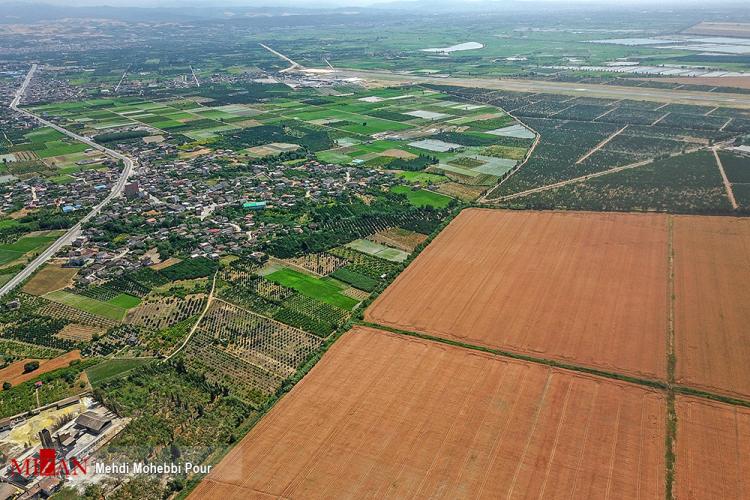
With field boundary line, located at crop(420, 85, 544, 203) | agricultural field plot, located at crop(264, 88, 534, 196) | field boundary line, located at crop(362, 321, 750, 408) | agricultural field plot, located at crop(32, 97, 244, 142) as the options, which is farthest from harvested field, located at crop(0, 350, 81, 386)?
agricultural field plot, located at crop(32, 97, 244, 142)

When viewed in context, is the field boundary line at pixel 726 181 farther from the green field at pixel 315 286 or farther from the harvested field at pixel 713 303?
the green field at pixel 315 286

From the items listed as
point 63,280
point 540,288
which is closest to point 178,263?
point 63,280

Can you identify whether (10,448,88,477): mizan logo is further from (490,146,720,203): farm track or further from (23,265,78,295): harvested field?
(490,146,720,203): farm track

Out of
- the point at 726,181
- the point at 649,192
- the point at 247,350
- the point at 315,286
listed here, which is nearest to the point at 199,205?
the point at 315,286

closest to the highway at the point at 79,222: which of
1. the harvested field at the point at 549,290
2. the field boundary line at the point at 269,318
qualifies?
the field boundary line at the point at 269,318

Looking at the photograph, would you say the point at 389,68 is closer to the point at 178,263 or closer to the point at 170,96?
the point at 170,96

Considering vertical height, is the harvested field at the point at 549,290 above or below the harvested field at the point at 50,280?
above

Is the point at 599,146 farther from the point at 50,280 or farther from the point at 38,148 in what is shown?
the point at 38,148
